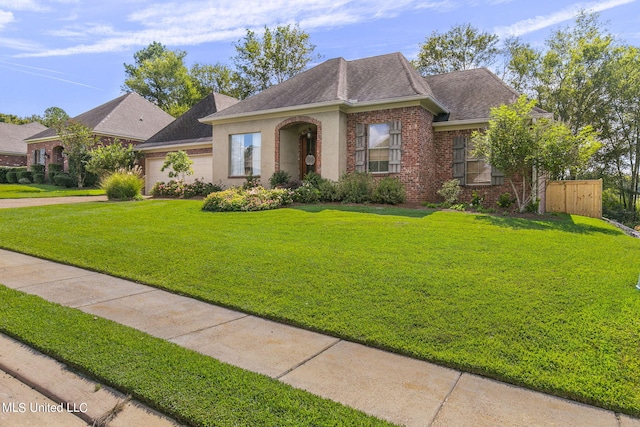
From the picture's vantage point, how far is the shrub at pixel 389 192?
42.4 ft

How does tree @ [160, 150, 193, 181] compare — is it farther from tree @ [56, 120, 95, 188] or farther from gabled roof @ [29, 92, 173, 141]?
gabled roof @ [29, 92, 173, 141]

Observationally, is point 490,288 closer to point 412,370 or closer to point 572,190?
point 412,370

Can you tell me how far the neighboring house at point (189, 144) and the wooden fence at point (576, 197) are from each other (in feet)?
48.3

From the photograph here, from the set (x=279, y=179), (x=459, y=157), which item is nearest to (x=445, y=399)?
(x=459, y=157)

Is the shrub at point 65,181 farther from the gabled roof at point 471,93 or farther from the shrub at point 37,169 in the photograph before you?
the gabled roof at point 471,93

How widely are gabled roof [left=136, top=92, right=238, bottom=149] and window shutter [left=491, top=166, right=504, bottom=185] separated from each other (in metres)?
13.4

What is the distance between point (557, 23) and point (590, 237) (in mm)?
19536

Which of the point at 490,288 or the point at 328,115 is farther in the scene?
the point at 328,115

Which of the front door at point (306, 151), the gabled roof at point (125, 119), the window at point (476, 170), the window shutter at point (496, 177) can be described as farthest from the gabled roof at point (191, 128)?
the window shutter at point (496, 177)

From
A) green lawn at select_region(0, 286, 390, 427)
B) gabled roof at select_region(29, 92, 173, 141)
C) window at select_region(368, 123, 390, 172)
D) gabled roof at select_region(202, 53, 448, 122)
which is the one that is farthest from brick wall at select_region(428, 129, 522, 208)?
gabled roof at select_region(29, 92, 173, 141)

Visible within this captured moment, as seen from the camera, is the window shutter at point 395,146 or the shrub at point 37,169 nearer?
the window shutter at point 395,146

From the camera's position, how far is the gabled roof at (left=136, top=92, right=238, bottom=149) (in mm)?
20375

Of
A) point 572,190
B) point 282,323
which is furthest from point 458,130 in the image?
point 282,323

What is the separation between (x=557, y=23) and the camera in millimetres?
21922
